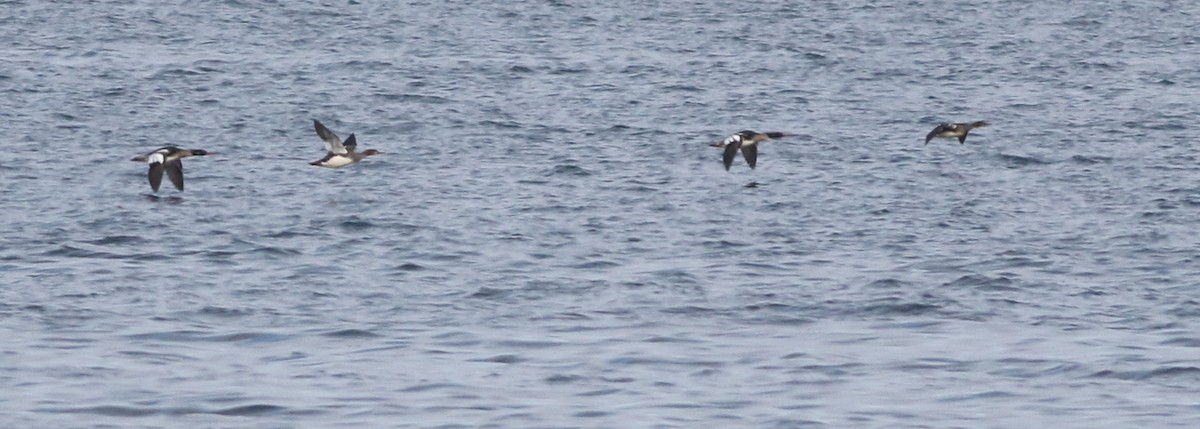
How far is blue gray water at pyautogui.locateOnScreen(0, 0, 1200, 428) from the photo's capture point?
57.6 feet

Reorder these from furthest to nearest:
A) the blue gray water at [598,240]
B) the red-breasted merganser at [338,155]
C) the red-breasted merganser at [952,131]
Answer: the red-breasted merganser at [952,131], the red-breasted merganser at [338,155], the blue gray water at [598,240]

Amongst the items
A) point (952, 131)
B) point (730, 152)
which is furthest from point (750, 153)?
point (952, 131)

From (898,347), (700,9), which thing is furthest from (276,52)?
(898,347)

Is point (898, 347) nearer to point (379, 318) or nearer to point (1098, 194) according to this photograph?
point (379, 318)

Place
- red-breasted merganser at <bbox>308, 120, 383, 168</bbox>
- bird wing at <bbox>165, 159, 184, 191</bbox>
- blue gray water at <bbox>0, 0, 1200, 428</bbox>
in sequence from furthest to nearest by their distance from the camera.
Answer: red-breasted merganser at <bbox>308, 120, 383, 168</bbox> → bird wing at <bbox>165, 159, 184, 191</bbox> → blue gray water at <bbox>0, 0, 1200, 428</bbox>

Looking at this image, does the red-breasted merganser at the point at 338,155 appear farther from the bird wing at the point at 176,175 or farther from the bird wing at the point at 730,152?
the bird wing at the point at 730,152

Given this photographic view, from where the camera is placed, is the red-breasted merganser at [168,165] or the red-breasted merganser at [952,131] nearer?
the red-breasted merganser at [168,165]

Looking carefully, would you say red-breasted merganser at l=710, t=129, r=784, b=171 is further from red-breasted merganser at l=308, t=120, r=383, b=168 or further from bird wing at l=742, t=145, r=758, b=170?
red-breasted merganser at l=308, t=120, r=383, b=168

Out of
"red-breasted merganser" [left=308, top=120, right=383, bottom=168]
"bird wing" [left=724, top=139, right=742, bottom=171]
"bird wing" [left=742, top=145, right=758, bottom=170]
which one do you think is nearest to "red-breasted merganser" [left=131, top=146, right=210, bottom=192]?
"red-breasted merganser" [left=308, top=120, right=383, bottom=168]

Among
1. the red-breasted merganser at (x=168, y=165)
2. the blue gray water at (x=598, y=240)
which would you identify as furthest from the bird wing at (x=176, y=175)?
the blue gray water at (x=598, y=240)

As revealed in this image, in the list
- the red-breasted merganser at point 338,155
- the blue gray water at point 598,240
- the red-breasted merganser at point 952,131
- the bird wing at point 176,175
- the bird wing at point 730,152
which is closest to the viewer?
the blue gray water at point 598,240

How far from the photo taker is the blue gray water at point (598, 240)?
17.6 m

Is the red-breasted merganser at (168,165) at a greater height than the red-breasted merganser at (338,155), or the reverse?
the red-breasted merganser at (168,165)

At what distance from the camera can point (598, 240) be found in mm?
25469
